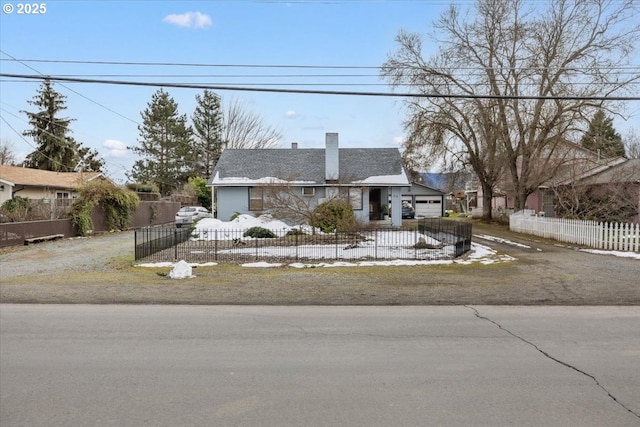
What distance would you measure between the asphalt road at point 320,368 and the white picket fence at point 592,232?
10368mm

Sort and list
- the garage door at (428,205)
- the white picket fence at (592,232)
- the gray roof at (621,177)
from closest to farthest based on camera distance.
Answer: the white picket fence at (592,232) → the gray roof at (621,177) → the garage door at (428,205)

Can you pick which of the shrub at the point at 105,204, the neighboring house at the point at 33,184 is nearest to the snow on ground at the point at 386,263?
the shrub at the point at 105,204

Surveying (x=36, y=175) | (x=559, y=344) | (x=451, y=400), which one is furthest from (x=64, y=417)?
(x=36, y=175)

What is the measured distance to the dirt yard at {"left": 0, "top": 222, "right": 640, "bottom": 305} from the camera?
8625 millimetres

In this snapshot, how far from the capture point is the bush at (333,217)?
2002cm

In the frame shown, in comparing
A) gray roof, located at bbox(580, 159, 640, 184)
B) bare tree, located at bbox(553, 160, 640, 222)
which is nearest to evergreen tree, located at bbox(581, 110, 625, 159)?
gray roof, located at bbox(580, 159, 640, 184)

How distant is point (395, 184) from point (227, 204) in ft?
33.5

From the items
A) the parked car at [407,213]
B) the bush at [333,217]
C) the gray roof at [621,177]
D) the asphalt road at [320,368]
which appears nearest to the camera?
the asphalt road at [320,368]

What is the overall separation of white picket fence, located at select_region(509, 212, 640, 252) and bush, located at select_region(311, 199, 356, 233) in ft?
29.6

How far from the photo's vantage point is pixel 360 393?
4.22 m

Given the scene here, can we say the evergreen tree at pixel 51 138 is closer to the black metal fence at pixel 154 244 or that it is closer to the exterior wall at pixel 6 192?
the exterior wall at pixel 6 192

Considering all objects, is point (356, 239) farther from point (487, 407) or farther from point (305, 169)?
point (487, 407)

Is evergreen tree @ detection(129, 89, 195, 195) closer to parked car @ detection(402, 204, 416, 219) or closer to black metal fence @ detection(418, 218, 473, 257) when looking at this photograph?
parked car @ detection(402, 204, 416, 219)

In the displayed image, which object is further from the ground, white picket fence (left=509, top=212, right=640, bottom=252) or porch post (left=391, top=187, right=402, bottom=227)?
porch post (left=391, top=187, right=402, bottom=227)
